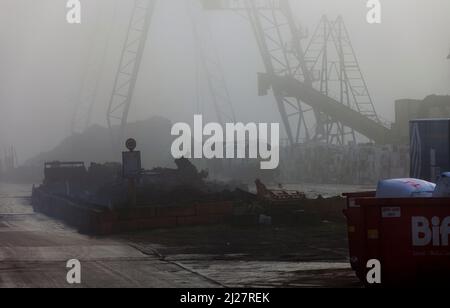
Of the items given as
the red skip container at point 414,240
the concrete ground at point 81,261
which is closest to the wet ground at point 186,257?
the concrete ground at point 81,261

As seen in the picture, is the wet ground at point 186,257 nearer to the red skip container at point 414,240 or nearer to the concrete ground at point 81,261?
the concrete ground at point 81,261

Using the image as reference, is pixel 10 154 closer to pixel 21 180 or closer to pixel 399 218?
pixel 21 180

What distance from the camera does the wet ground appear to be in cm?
1587

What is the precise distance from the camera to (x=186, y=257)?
20.2 metres

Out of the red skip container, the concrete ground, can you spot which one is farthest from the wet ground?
the red skip container

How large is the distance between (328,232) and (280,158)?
141ft

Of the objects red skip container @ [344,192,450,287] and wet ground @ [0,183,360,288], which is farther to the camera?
wet ground @ [0,183,360,288]

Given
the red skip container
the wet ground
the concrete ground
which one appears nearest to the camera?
the red skip container

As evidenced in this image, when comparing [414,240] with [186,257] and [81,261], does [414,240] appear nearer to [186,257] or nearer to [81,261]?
[186,257]

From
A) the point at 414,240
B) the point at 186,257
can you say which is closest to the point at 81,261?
the point at 186,257

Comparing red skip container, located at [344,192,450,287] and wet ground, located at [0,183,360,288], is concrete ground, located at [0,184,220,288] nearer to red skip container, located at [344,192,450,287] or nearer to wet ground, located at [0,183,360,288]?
wet ground, located at [0,183,360,288]

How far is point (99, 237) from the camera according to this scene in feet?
86.2
